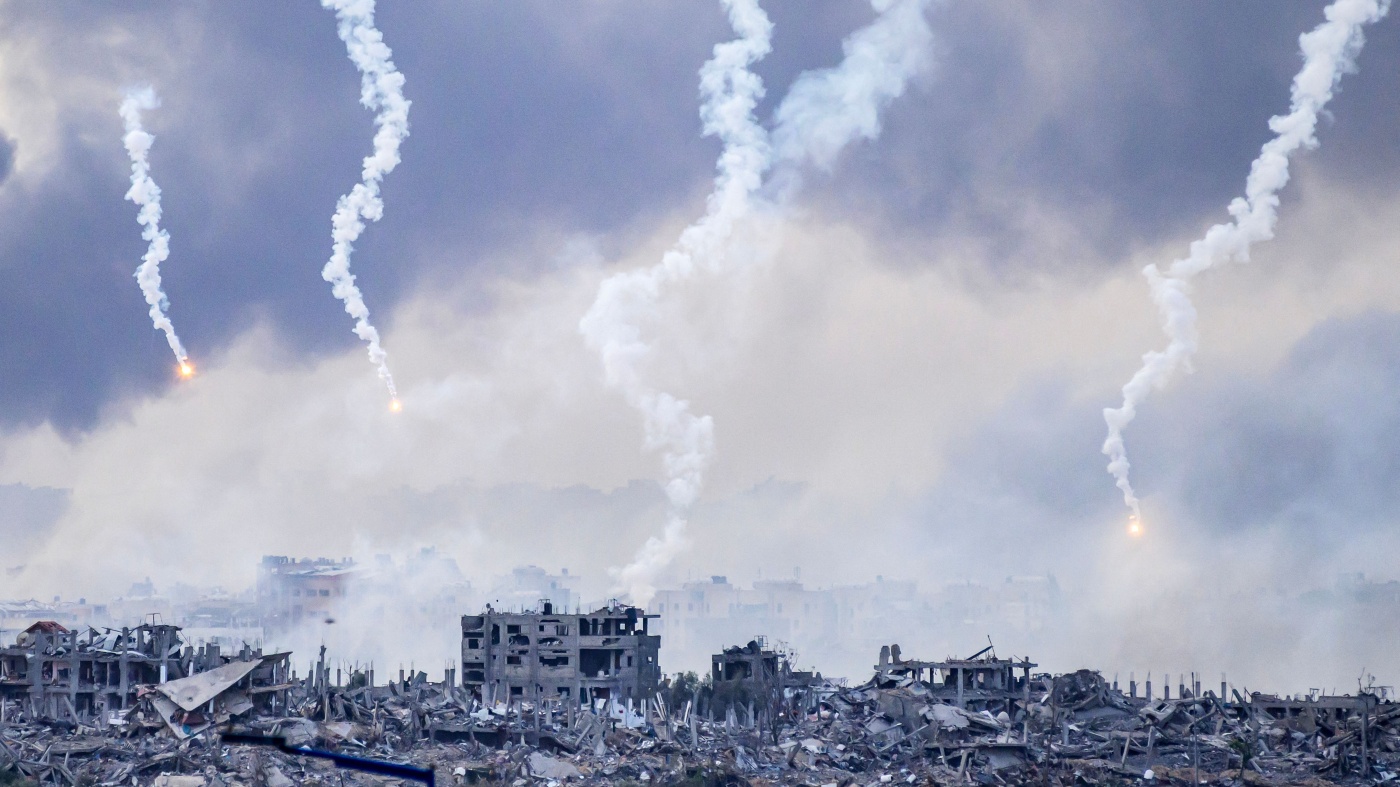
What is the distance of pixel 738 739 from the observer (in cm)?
5094

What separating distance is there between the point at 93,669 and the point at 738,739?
25.6 m

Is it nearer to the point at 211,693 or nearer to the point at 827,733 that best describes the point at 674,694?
the point at 827,733

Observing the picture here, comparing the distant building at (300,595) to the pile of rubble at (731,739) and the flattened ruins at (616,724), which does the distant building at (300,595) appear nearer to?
the flattened ruins at (616,724)

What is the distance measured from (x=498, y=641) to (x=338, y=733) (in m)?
22.9

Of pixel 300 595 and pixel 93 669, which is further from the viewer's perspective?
pixel 300 595

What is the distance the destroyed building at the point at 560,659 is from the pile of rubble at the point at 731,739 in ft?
23.9

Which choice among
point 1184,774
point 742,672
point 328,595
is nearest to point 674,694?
point 742,672

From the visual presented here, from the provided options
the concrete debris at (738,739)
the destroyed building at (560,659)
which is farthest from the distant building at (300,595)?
the concrete debris at (738,739)

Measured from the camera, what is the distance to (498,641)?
7169cm

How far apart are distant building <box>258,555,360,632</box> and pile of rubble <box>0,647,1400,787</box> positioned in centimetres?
7637

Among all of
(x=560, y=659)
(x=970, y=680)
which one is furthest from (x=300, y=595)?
(x=970, y=680)

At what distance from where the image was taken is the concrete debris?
144 feet

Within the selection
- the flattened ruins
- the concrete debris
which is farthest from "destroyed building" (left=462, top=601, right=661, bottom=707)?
the concrete debris

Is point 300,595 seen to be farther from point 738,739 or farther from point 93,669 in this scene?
point 738,739
